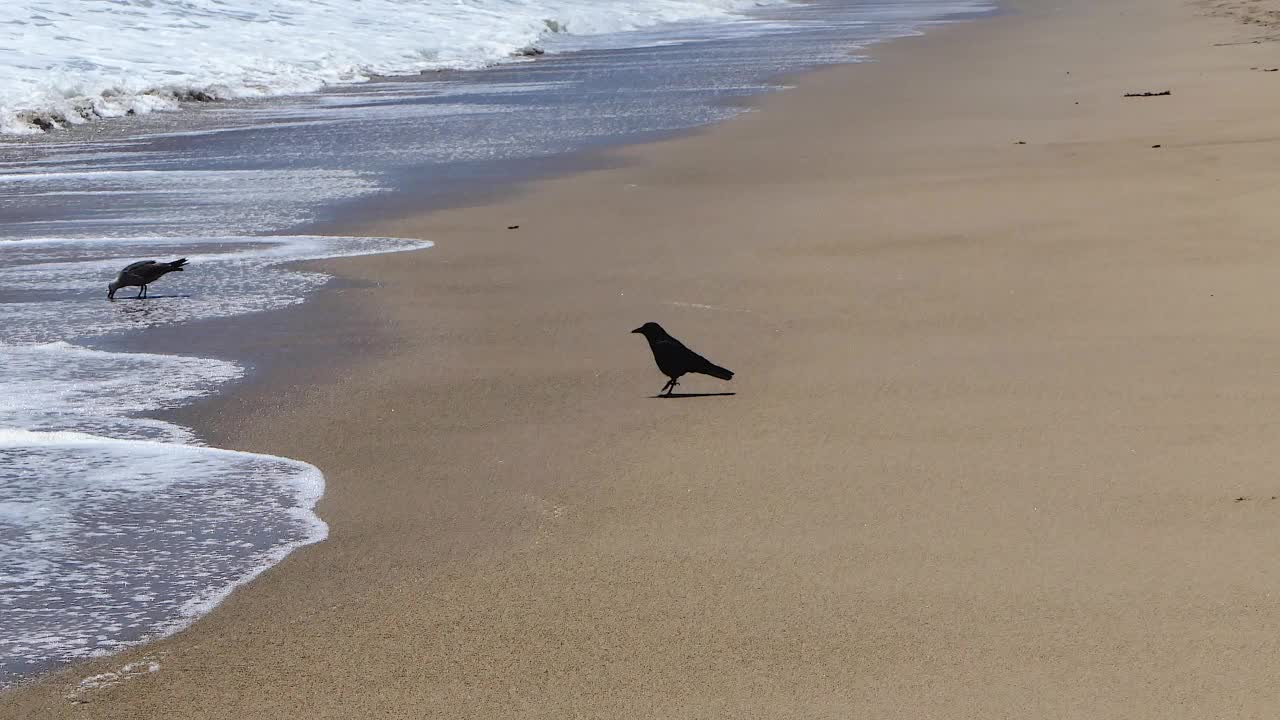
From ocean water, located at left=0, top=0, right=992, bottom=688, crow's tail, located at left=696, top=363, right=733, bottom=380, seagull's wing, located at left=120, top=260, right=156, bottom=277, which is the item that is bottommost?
ocean water, located at left=0, top=0, right=992, bottom=688

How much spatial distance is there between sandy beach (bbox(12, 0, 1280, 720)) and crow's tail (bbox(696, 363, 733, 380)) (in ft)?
0.29

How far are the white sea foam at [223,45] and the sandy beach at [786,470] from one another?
9484 mm

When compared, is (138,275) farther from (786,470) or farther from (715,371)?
(786,470)

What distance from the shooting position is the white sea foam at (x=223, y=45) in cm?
1623

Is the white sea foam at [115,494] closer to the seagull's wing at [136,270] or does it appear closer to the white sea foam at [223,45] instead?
the seagull's wing at [136,270]

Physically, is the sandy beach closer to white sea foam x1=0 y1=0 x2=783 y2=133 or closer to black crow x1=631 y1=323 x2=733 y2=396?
black crow x1=631 y1=323 x2=733 y2=396

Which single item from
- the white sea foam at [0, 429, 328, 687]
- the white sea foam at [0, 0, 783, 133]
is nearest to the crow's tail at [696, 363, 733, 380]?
the white sea foam at [0, 429, 328, 687]

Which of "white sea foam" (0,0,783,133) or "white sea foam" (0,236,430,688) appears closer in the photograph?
"white sea foam" (0,236,430,688)

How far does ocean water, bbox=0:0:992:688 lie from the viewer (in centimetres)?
353

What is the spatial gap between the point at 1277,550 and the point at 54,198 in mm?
8232

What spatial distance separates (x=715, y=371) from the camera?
4.68m

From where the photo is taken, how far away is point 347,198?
9.36 meters

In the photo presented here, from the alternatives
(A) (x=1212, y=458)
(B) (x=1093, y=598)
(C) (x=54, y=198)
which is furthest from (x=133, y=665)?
(C) (x=54, y=198)

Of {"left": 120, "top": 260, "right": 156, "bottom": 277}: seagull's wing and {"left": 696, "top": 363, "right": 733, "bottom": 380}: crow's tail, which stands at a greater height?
{"left": 120, "top": 260, "right": 156, "bottom": 277}: seagull's wing
